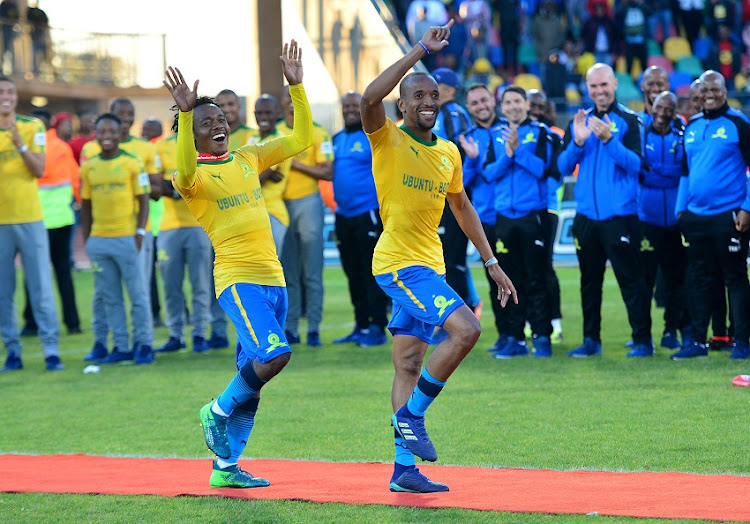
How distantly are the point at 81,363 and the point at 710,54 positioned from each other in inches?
691

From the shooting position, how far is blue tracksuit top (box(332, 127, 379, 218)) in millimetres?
12055

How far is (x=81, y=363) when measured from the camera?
39.2 ft

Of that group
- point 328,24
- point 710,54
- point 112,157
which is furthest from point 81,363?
point 710,54

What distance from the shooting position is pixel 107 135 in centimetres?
1121

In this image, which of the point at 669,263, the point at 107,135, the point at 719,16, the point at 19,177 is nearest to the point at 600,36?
the point at 719,16

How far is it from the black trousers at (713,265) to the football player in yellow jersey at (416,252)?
4037 mm

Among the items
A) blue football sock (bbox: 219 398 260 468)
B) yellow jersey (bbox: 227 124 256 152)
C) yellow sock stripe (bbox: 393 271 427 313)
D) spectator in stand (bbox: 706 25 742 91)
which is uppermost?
spectator in stand (bbox: 706 25 742 91)

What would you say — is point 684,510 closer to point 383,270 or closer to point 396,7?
point 383,270

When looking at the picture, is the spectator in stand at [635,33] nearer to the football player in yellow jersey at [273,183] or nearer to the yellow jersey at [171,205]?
the football player in yellow jersey at [273,183]

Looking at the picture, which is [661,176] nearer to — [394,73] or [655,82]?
[655,82]

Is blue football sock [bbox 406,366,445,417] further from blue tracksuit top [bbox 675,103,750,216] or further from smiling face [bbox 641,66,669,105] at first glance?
smiling face [bbox 641,66,669,105]

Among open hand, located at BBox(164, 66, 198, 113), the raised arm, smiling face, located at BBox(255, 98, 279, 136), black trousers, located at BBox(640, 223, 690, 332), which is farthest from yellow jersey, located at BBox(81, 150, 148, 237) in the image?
the raised arm

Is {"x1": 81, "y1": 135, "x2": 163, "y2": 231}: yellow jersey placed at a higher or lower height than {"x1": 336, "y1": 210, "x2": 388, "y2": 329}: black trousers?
higher

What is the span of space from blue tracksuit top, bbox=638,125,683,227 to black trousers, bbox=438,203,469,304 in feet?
5.73
